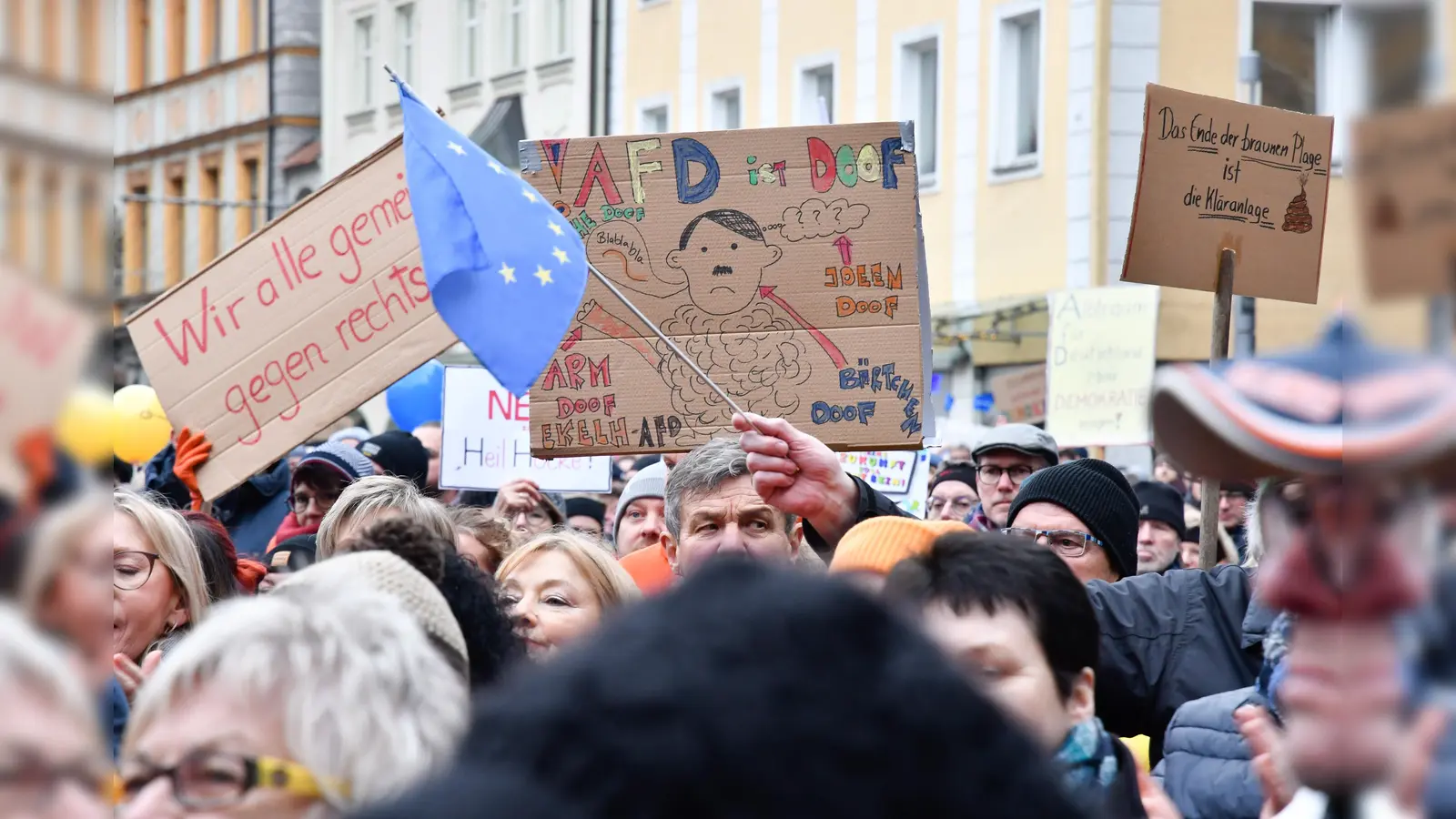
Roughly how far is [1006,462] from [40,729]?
593cm

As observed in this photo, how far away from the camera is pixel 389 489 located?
4965mm

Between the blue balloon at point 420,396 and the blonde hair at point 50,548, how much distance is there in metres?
8.84

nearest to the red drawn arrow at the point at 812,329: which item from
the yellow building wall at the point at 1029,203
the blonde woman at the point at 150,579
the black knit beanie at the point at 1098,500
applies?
the black knit beanie at the point at 1098,500

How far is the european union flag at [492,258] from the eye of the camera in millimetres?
4492

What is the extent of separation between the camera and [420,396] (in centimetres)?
1020

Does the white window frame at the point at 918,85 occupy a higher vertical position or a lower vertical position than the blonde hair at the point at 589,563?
higher

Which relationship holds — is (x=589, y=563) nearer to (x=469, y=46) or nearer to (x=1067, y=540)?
(x=1067, y=540)

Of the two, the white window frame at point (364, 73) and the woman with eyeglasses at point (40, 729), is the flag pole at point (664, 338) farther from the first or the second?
the white window frame at point (364, 73)

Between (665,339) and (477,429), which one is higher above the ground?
(665,339)

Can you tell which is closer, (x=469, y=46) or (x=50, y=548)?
(x=50, y=548)

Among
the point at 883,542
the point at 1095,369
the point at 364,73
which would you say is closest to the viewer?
the point at 883,542

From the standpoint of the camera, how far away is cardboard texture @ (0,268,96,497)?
4.13 feet

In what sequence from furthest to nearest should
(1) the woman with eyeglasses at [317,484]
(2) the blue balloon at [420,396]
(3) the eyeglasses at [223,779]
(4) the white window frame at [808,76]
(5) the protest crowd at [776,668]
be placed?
(4) the white window frame at [808,76], (2) the blue balloon at [420,396], (1) the woman with eyeglasses at [317,484], (3) the eyeglasses at [223,779], (5) the protest crowd at [776,668]

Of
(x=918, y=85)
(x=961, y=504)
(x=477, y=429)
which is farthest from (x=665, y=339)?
(x=918, y=85)
